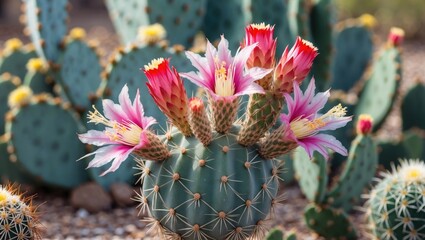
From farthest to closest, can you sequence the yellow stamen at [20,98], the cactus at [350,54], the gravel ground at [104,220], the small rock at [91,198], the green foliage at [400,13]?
the green foliage at [400,13], the cactus at [350,54], the small rock at [91,198], the yellow stamen at [20,98], the gravel ground at [104,220]

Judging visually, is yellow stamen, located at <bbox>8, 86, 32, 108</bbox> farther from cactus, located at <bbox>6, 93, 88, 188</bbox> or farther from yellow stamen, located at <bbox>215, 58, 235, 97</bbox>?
yellow stamen, located at <bbox>215, 58, 235, 97</bbox>

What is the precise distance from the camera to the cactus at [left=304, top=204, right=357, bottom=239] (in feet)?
13.3

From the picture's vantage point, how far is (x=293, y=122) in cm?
279

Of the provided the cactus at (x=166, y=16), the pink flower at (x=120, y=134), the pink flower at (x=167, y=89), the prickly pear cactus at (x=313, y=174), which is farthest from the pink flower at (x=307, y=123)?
the cactus at (x=166, y=16)

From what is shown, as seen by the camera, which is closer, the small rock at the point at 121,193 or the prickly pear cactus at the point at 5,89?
the small rock at the point at 121,193

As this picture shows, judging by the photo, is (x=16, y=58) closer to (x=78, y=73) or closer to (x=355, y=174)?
(x=78, y=73)

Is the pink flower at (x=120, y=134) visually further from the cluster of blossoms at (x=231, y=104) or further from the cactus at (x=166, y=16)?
the cactus at (x=166, y=16)

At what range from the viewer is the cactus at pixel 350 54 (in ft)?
18.9

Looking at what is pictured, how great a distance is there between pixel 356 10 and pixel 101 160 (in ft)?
28.5

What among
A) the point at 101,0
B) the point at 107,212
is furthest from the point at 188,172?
the point at 101,0

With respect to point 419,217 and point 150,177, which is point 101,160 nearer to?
point 150,177

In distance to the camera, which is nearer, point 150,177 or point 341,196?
point 150,177

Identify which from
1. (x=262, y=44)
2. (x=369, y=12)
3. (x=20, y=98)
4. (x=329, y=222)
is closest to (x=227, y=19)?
(x=20, y=98)

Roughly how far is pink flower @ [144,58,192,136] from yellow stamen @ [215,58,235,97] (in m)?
0.14
